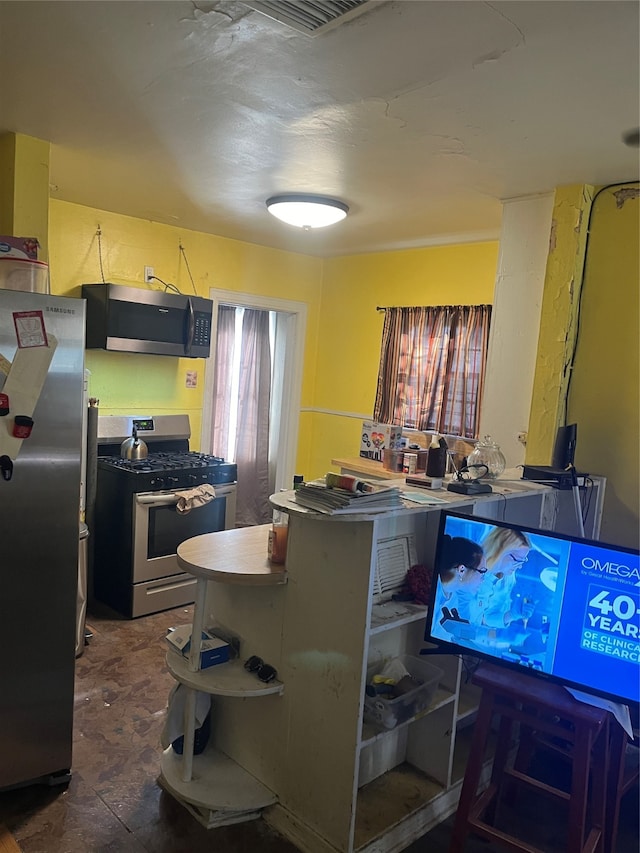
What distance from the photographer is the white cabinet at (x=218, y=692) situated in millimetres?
2115

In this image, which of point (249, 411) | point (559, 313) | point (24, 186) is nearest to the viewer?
point (24, 186)

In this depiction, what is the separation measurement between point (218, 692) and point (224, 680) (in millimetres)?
70

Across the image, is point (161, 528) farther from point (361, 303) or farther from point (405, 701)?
point (361, 303)

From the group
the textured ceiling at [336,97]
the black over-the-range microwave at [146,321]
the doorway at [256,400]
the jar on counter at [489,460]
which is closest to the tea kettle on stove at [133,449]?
the black over-the-range microwave at [146,321]

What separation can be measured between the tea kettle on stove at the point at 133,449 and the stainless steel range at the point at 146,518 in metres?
0.05

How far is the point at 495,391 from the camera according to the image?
10.2 feet

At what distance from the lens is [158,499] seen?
370cm

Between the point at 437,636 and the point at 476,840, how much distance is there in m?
0.77

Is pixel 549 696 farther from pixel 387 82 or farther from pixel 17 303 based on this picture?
pixel 17 303

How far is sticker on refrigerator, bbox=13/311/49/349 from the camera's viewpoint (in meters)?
2.06

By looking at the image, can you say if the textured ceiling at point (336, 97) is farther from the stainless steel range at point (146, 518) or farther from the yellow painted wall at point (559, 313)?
the stainless steel range at point (146, 518)

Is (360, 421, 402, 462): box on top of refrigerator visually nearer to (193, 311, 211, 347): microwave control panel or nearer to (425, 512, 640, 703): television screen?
(193, 311, 211, 347): microwave control panel

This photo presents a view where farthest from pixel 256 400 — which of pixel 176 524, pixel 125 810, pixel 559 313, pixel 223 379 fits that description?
pixel 125 810

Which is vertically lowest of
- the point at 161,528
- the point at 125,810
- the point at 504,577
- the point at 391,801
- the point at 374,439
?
the point at 125,810
